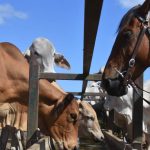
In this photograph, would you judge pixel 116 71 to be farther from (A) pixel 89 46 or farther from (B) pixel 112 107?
(B) pixel 112 107

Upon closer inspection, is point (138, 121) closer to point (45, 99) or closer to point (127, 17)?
point (127, 17)

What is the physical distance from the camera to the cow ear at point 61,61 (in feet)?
30.9

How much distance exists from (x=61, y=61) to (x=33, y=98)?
348 centimetres

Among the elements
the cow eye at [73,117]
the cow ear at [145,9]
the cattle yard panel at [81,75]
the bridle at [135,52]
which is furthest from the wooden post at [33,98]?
the cow ear at [145,9]

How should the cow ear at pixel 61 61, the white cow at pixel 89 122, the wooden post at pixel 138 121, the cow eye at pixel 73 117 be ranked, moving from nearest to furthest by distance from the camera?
the wooden post at pixel 138 121 < the cow eye at pixel 73 117 < the cow ear at pixel 61 61 < the white cow at pixel 89 122

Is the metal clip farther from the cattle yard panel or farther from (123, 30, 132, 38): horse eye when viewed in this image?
the cattle yard panel

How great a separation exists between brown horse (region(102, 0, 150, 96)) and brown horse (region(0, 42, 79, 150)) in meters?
2.29

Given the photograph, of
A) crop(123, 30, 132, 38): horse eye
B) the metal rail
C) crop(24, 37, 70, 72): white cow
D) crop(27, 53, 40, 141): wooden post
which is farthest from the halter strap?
crop(24, 37, 70, 72): white cow

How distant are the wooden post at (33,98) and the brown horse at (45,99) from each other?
565mm

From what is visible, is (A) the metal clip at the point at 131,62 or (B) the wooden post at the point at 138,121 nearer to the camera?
(A) the metal clip at the point at 131,62

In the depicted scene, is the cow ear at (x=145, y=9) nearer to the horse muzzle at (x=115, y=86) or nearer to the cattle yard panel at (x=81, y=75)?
the cattle yard panel at (x=81, y=75)

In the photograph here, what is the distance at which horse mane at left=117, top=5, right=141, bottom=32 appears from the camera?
4.62m

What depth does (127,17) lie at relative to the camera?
4.67 m

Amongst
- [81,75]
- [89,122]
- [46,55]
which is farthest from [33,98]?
[89,122]
